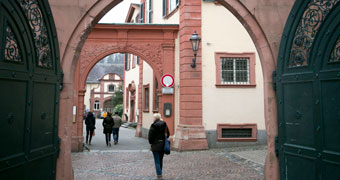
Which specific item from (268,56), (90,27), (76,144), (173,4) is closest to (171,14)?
(173,4)

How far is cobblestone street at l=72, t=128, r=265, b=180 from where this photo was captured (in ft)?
20.9

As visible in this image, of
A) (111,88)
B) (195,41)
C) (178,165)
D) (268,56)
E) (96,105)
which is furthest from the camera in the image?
(111,88)

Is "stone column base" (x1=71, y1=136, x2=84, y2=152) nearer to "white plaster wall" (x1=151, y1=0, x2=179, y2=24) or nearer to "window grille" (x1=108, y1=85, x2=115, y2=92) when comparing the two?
"white plaster wall" (x1=151, y1=0, x2=179, y2=24)

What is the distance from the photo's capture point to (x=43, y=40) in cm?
351

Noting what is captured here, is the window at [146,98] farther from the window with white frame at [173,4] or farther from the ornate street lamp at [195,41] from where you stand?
the ornate street lamp at [195,41]

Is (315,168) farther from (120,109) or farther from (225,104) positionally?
(120,109)

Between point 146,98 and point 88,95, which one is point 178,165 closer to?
point 146,98

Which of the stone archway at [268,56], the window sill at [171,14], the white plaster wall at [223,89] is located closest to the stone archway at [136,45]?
the window sill at [171,14]

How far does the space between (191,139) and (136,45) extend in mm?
4534

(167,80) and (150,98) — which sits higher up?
(167,80)

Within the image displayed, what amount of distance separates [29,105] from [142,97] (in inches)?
532

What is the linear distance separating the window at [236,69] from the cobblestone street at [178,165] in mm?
2681

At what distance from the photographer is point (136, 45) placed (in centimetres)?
1142

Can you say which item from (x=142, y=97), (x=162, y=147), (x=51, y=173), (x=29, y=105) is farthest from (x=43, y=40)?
(x=142, y=97)
